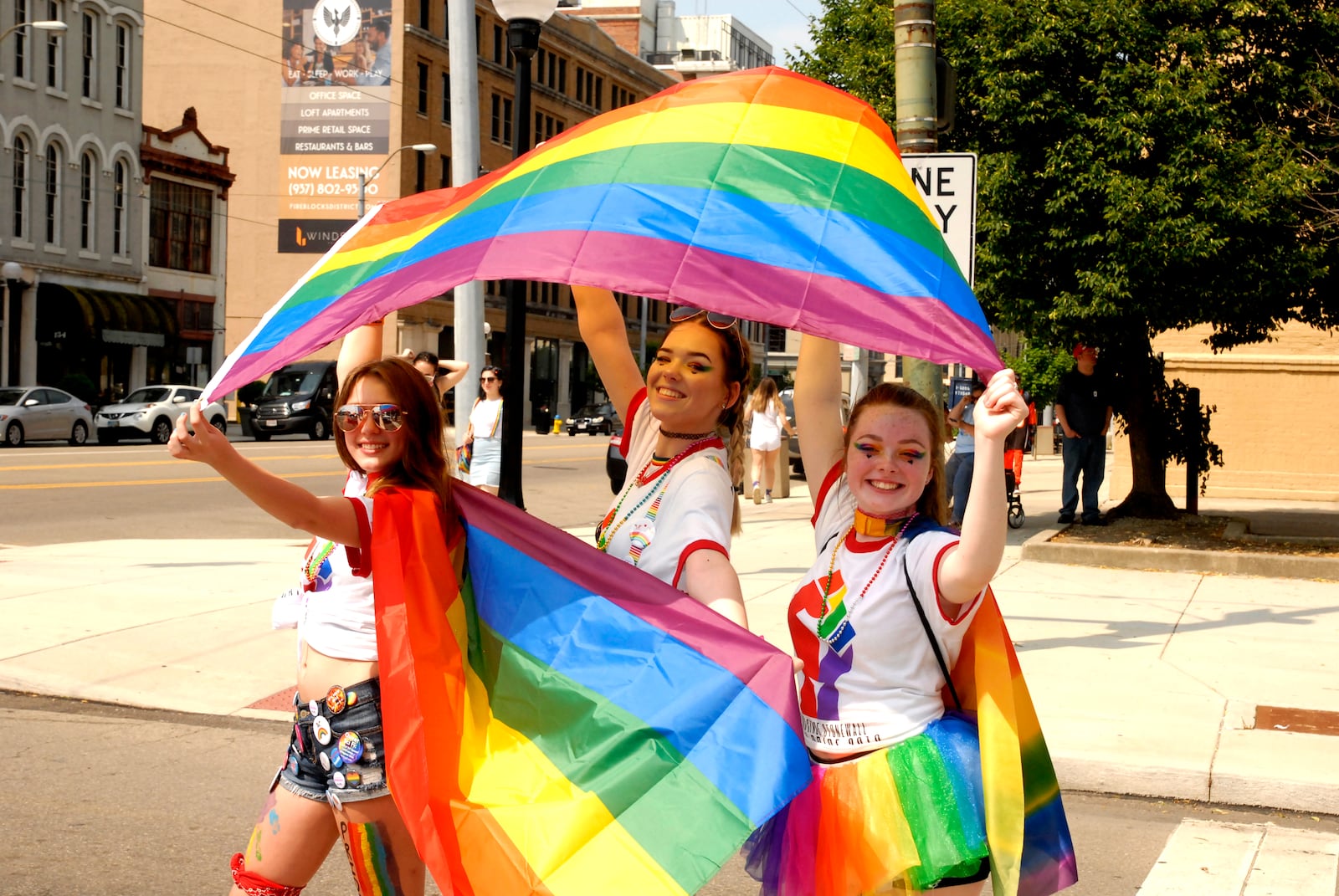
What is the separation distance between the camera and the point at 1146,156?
1354 cm

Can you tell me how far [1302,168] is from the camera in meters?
12.8

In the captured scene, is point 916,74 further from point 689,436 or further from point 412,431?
point 412,431

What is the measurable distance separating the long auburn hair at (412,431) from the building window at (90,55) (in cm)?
4336

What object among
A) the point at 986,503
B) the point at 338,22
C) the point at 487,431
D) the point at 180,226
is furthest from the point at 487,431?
the point at 338,22

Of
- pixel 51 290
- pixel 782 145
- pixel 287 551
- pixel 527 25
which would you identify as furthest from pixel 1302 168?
pixel 51 290

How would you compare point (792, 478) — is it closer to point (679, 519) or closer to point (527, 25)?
point (527, 25)

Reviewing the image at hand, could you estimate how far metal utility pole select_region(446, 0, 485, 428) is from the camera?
32.7ft

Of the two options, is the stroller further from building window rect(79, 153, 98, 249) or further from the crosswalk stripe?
building window rect(79, 153, 98, 249)

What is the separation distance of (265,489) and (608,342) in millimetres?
1110

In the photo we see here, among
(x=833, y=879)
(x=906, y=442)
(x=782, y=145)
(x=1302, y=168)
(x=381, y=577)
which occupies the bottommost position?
(x=833, y=879)

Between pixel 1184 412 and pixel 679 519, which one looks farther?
pixel 1184 412

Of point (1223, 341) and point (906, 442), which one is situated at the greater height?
point (1223, 341)

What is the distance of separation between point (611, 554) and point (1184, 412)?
46.3 feet

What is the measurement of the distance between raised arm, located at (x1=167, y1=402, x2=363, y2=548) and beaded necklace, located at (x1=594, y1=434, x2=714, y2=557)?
1.82 feet
